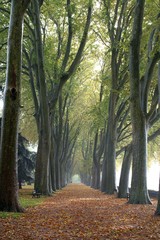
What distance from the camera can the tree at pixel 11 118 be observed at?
9758 mm

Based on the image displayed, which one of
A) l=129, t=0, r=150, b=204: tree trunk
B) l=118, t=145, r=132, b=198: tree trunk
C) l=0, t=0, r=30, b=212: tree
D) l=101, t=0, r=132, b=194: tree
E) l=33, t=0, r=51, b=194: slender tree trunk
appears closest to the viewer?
l=0, t=0, r=30, b=212: tree

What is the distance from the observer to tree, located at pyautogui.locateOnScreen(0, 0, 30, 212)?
976 cm

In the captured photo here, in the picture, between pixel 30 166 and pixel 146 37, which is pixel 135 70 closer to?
pixel 146 37

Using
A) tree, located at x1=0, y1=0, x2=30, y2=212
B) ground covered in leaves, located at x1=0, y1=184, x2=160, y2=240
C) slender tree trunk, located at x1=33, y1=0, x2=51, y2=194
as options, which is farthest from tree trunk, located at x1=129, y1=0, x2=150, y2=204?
tree, located at x1=0, y1=0, x2=30, y2=212

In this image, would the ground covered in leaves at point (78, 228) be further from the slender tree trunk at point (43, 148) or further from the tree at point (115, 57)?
the tree at point (115, 57)

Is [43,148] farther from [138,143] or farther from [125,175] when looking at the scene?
[138,143]

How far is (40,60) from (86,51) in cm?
1056

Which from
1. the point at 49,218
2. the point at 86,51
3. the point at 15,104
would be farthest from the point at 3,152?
the point at 86,51

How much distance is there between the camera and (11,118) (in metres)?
9.97

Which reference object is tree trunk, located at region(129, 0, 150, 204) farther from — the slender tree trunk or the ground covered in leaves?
the slender tree trunk

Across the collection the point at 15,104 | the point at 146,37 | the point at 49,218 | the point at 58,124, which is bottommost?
the point at 49,218

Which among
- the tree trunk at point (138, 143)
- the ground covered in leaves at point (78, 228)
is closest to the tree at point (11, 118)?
the ground covered in leaves at point (78, 228)

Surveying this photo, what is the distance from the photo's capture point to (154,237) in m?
6.56

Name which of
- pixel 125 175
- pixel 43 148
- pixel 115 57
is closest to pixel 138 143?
pixel 125 175
